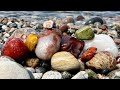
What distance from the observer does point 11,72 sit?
391cm

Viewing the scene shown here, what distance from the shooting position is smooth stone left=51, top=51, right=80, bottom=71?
455 centimetres

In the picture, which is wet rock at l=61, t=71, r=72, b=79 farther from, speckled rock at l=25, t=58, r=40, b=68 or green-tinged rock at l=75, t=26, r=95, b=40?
green-tinged rock at l=75, t=26, r=95, b=40

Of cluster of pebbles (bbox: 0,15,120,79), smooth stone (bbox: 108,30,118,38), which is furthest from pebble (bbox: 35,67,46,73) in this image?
smooth stone (bbox: 108,30,118,38)

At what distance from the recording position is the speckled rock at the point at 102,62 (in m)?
4.74

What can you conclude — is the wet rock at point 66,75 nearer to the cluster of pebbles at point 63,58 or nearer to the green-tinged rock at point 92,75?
the cluster of pebbles at point 63,58

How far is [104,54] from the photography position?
4871 millimetres

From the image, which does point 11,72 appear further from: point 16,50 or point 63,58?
point 16,50

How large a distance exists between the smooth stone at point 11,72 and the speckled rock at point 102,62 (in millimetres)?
1014

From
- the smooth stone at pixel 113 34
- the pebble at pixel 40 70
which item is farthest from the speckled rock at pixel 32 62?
the smooth stone at pixel 113 34

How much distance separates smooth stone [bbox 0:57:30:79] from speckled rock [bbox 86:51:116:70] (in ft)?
3.33

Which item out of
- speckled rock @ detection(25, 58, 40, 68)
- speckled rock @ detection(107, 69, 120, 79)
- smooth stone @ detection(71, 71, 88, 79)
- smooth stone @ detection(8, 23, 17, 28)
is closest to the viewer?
smooth stone @ detection(71, 71, 88, 79)
